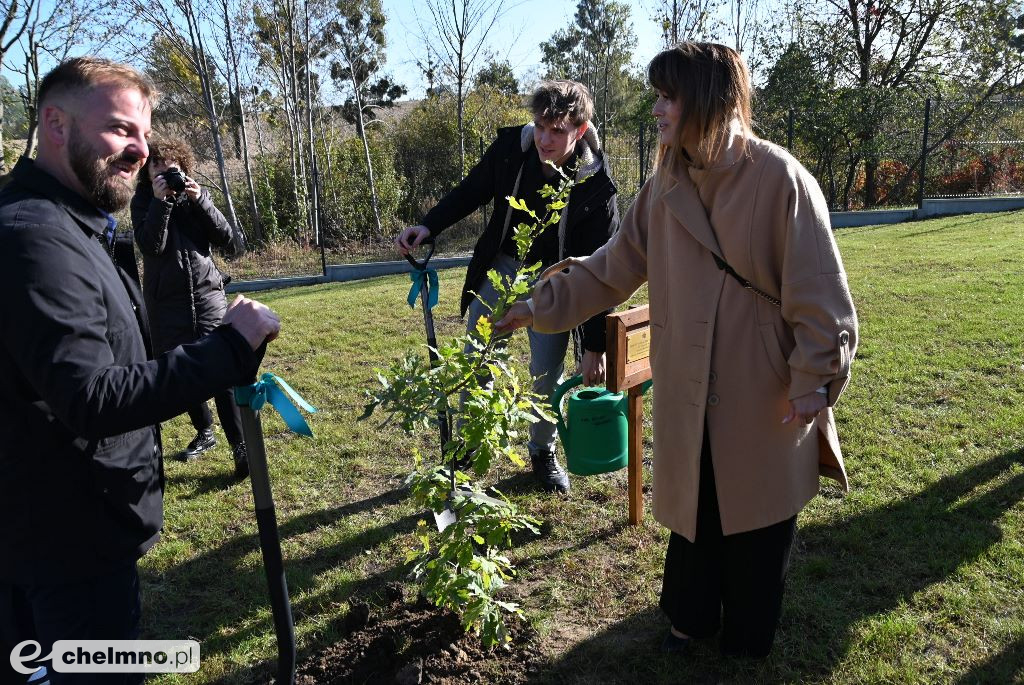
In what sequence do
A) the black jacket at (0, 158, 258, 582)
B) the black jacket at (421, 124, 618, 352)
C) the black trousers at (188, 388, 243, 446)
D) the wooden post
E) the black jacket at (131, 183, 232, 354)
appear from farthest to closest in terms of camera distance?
the black trousers at (188, 388, 243, 446) → the black jacket at (131, 183, 232, 354) → the black jacket at (421, 124, 618, 352) → the wooden post → the black jacket at (0, 158, 258, 582)

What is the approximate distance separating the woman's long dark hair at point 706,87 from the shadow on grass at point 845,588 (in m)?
1.82

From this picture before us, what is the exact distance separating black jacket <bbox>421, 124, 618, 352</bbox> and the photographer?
4.50 feet

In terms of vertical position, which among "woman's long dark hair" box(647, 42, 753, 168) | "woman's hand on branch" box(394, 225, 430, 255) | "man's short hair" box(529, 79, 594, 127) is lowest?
"woman's hand on branch" box(394, 225, 430, 255)

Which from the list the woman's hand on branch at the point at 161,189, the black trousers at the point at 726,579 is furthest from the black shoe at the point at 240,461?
the black trousers at the point at 726,579

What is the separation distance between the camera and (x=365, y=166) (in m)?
16.2

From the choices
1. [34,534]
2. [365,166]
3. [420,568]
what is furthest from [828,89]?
[34,534]

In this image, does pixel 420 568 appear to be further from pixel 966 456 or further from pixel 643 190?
pixel 966 456

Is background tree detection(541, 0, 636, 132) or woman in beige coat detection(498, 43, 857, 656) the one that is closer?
woman in beige coat detection(498, 43, 857, 656)

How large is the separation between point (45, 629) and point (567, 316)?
1.84 m

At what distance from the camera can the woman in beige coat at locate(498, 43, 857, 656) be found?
2105mm

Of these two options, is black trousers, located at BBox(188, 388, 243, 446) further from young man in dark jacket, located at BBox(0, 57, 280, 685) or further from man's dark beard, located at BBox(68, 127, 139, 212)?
man's dark beard, located at BBox(68, 127, 139, 212)

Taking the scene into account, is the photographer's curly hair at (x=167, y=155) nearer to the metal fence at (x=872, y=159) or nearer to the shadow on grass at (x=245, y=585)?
the shadow on grass at (x=245, y=585)

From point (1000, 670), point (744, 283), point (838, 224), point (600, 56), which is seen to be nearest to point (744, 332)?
point (744, 283)

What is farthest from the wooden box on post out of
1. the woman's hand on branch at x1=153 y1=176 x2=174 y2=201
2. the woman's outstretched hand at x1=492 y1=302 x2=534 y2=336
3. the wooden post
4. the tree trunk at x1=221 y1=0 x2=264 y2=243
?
the tree trunk at x1=221 y1=0 x2=264 y2=243
